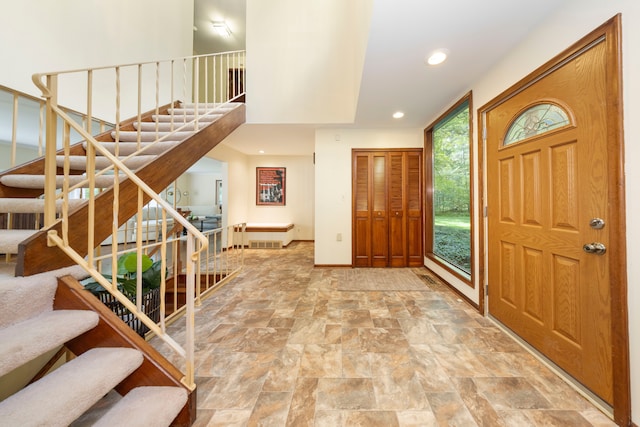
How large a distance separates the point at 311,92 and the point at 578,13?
2.97m

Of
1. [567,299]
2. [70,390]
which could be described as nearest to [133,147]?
[70,390]

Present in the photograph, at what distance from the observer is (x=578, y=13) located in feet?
4.67

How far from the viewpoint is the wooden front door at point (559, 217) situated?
4.25ft

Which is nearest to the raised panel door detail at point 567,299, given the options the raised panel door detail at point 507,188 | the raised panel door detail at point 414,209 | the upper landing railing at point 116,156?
the raised panel door detail at point 507,188

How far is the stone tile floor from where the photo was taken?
1.25 m

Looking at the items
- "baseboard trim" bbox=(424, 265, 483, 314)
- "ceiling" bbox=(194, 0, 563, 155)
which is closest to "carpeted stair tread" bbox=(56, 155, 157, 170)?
"ceiling" bbox=(194, 0, 563, 155)

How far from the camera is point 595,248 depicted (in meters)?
1.31

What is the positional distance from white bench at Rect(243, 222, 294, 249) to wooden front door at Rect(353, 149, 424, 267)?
7.41ft

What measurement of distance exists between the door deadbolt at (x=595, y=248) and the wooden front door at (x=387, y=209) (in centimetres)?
266

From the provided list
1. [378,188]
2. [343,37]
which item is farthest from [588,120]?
[343,37]

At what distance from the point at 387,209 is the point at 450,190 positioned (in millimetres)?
1035

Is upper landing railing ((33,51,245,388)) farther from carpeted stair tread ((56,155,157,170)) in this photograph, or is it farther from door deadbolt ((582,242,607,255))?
door deadbolt ((582,242,607,255))

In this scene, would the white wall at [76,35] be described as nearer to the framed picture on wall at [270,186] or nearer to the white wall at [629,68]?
the framed picture on wall at [270,186]

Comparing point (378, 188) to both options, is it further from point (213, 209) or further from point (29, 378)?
point (213, 209)
